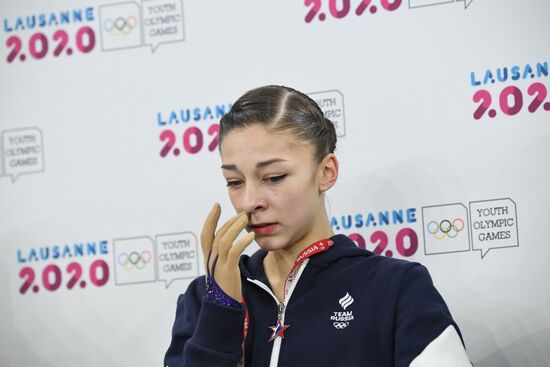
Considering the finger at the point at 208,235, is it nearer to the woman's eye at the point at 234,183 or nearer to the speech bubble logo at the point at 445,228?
the woman's eye at the point at 234,183

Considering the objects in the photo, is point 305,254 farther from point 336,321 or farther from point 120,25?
point 120,25

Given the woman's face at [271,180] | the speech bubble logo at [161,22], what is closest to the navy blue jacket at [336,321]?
the woman's face at [271,180]

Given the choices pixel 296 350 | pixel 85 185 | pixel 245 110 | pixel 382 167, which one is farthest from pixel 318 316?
pixel 85 185

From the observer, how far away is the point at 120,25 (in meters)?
1.95

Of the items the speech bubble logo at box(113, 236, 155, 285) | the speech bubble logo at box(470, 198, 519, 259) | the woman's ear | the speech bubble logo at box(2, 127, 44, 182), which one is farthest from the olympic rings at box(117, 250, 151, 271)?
the speech bubble logo at box(470, 198, 519, 259)

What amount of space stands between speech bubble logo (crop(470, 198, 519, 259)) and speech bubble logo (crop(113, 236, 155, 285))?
84 centimetres

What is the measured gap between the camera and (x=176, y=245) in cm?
188

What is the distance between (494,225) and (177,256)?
815 millimetres

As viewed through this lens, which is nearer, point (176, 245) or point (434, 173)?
point (434, 173)

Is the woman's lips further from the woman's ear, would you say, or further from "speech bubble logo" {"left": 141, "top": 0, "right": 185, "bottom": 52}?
"speech bubble logo" {"left": 141, "top": 0, "right": 185, "bottom": 52}

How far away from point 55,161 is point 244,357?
0.92 metres

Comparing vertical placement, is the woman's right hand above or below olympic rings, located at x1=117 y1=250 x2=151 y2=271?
above

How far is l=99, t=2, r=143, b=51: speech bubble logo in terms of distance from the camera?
1935mm

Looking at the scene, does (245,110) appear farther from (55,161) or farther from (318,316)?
(55,161)
